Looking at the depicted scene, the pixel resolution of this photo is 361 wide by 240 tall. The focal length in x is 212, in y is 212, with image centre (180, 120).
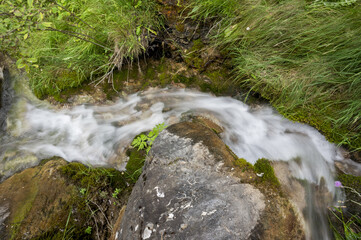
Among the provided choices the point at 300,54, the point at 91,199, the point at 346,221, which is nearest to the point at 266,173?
the point at 346,221

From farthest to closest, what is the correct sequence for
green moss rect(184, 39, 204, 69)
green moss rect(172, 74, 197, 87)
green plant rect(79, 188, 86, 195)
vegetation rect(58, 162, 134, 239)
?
green moss rect(172, 74, 197, 87)
green moss rect(184, 39, 204, 69)
green plant rect(79, 188, 86, 195)
vegetation rect(58, 162, 134, 239)

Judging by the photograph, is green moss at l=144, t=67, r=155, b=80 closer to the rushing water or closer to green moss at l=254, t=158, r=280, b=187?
the rushing water

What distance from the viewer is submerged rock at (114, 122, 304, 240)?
1703 millimetres

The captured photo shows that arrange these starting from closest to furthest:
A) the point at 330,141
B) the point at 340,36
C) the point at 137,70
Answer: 1. the point at 340,36
2. the point at 330,141
3. the point at 137,70

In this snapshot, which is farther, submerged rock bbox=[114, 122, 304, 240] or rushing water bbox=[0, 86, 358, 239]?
rushing water bbox=[0, 86, 358, 239]

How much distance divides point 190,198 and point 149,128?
6.12 ft

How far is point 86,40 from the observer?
10.5ft

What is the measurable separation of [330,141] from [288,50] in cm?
127

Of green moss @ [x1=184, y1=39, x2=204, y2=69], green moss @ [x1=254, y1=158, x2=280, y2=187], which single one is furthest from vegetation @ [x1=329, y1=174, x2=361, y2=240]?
green moss @ [x1=184, y1=39, x2=204, y2=69]

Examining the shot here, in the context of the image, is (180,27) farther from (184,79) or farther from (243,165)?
(243,165)

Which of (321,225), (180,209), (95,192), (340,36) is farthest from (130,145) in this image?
(340,36)

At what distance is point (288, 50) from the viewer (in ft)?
9.09

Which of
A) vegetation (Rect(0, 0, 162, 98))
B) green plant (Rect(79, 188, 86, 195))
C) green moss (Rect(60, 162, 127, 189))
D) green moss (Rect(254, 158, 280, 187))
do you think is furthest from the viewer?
vegetation (Rect(0, 0, 162, 98))

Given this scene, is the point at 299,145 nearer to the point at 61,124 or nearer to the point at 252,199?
the point at 252,199
